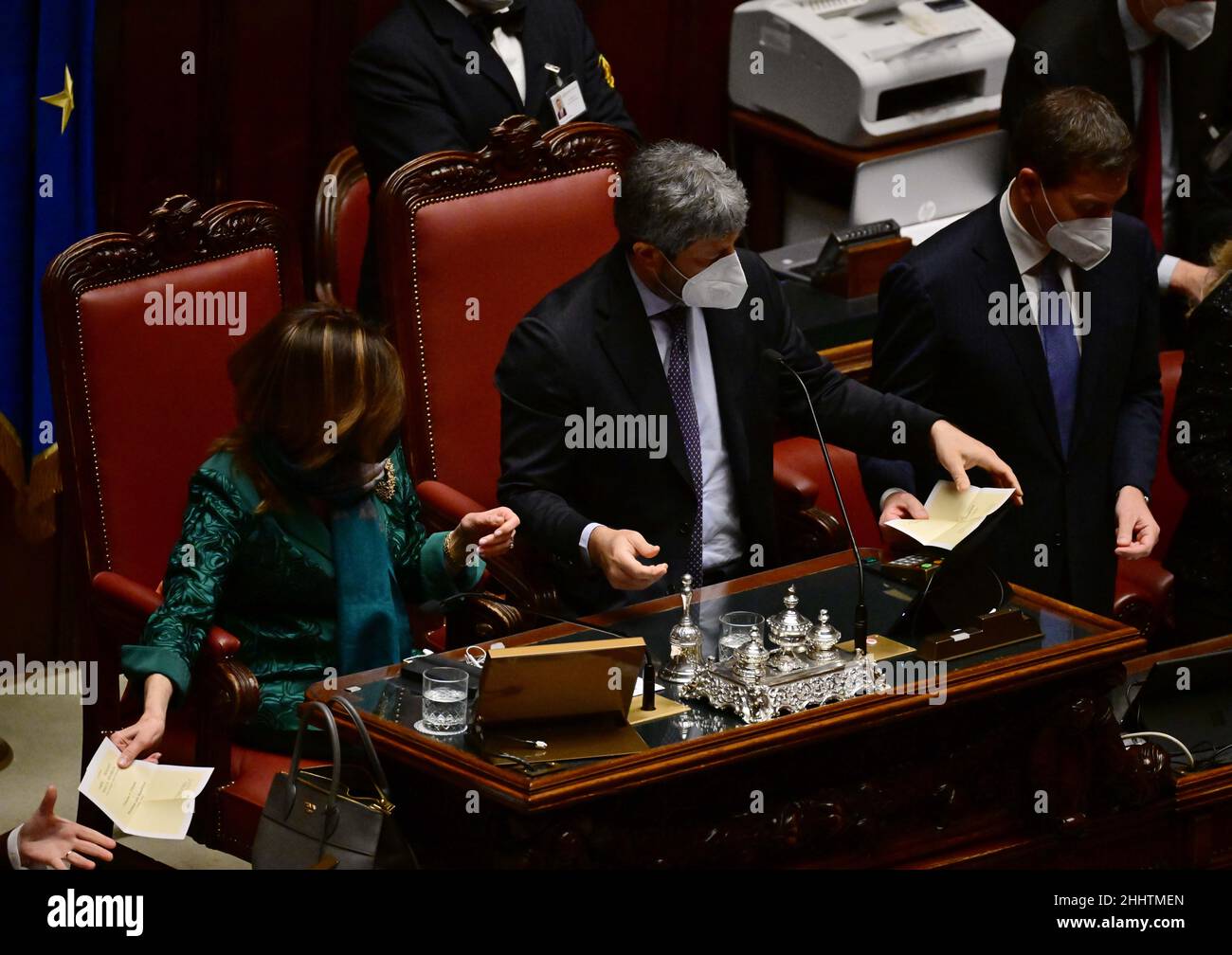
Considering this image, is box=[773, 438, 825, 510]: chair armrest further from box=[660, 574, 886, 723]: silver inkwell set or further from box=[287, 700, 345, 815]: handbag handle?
box=[287, 700, 345, 815]: handbag handle

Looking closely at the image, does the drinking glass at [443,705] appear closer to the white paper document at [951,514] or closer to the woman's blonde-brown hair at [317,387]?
the woman's blonde-brown hair at [317,387]

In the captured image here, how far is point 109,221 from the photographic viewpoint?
4.71 metres

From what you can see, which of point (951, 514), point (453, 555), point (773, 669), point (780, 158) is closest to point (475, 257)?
point (453, 555)

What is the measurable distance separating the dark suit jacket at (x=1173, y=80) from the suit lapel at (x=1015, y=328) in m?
1.12

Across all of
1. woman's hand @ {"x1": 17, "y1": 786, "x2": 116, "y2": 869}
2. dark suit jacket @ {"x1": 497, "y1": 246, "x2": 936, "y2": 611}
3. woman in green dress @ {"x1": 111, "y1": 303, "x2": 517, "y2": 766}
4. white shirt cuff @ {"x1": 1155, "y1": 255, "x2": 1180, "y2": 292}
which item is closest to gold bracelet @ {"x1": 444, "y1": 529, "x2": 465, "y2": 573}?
woman in green dress @ {"x1": 111, "y1": 303, "x2": 517, "y2": 766}

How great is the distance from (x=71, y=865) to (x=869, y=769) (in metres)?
1.13

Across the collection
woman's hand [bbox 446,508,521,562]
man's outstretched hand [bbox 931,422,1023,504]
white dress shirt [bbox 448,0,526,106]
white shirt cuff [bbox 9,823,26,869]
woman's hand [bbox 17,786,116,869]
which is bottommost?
white shirt cuff [bbox 9,823,26,869]

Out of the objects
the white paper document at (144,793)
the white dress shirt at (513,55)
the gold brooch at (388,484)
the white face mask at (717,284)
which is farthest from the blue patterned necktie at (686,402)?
the white dress shirt at (513,55)

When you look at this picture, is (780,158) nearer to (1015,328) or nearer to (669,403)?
(1015,328)

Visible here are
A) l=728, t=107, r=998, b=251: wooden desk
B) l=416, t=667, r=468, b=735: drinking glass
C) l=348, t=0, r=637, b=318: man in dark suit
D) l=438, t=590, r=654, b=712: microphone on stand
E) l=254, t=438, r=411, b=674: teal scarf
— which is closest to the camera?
l=416, t=667, r=468, b=735: drinking glass

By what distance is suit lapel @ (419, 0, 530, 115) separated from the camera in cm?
435

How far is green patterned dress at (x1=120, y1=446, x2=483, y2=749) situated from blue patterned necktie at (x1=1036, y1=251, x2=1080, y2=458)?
3.65ft

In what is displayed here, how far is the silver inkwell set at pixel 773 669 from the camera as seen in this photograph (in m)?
2.78
